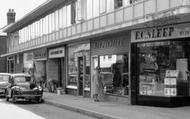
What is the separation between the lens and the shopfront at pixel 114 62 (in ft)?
60.3

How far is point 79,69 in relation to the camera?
24.6 meters

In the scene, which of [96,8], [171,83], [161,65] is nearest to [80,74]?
[96,8]

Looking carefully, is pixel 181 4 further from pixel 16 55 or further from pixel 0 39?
pixel 0 39

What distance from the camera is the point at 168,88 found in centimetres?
1566

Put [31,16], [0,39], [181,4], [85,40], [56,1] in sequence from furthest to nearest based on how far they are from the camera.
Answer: [0,39] < [31,16] < [56,1] < [85,40] < [181,4]

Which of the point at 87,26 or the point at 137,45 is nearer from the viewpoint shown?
the point at 137,45

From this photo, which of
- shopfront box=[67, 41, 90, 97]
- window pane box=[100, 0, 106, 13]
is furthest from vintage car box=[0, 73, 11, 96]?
window pane box=[100, 0, 106, 13]

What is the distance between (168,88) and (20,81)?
10599 millimetres

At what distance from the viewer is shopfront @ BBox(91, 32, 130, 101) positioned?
1838cm

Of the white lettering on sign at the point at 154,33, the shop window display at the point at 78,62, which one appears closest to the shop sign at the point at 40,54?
the shop window display at the point at 78,62

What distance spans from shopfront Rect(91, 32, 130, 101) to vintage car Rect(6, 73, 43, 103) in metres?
3.81

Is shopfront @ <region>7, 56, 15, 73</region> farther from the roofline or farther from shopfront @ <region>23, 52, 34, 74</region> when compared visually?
shopfront @ <region>23, 52, 34, 74</region>

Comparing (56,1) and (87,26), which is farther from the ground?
(56,1)

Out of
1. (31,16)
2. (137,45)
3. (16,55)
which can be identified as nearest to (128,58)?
(137,45)
